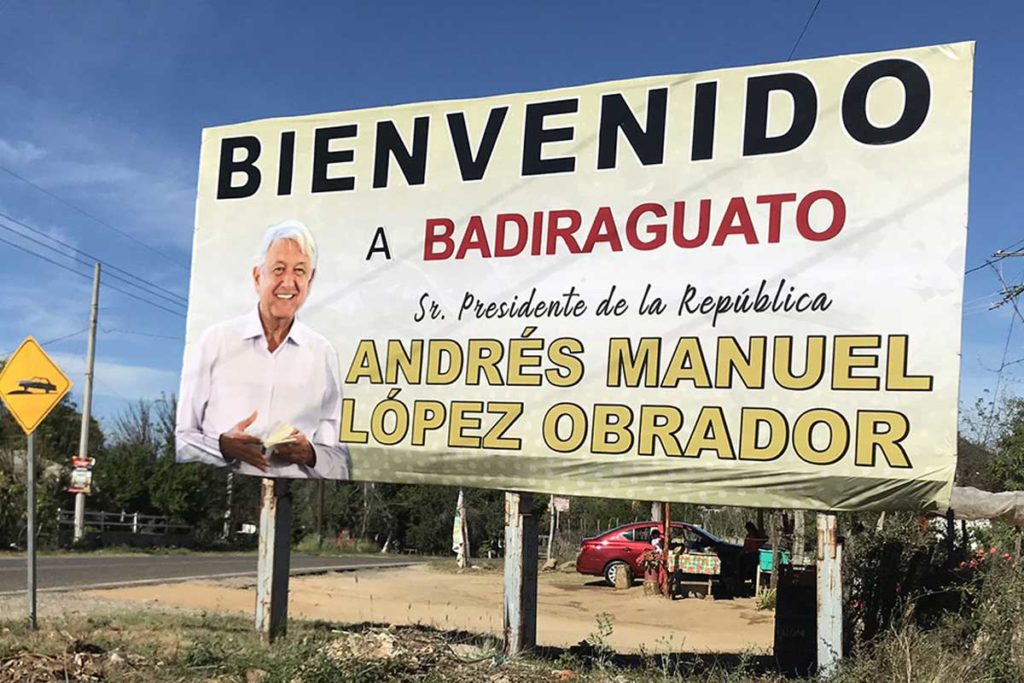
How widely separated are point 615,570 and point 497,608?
19.3ft

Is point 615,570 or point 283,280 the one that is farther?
point 615,570

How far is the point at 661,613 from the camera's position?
55.5 feet

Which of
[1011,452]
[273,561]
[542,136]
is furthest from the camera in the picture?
[1011,452]

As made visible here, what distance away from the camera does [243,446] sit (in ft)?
32.6

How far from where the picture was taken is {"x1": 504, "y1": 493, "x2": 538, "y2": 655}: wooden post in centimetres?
873

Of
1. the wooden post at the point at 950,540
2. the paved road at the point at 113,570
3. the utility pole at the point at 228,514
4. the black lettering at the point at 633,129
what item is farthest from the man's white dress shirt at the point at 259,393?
the utility pole at the point at 228,514

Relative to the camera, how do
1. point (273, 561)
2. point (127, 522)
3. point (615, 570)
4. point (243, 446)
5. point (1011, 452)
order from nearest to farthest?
point (273, 561)
point (243, 446)
point (1011, 452)
point (615, 570)
point (127, 522)

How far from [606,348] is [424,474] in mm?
2141

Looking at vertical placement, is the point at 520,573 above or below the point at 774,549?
above

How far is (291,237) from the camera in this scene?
9.98 m

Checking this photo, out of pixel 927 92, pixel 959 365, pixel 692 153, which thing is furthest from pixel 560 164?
pixel 959 365

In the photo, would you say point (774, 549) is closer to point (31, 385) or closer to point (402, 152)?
point (402, 152)

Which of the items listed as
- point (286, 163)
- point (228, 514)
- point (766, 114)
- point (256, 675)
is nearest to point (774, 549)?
point (766, 114)

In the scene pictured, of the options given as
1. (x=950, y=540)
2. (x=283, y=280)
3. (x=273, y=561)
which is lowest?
(x=273, y=561)
